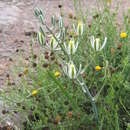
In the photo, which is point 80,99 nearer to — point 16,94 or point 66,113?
point 66,113

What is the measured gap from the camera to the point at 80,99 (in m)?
2.27

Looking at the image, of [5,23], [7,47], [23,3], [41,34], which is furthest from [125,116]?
[23,3]

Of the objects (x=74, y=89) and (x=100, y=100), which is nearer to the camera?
(x=100, y=100)

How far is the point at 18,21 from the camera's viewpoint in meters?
3.68

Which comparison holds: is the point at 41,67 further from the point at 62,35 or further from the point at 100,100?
the point at 62,35

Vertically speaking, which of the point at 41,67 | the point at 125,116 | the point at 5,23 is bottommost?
the point at 125,116

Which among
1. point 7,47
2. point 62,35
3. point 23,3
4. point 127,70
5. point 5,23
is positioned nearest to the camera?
point 62,35

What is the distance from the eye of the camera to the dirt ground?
3094 mm

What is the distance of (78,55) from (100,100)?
44cm

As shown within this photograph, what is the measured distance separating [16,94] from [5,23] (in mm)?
1350

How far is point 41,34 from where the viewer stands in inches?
72.2

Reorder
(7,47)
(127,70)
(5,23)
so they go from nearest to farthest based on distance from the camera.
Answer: (127,70) < (7,47) < (5,23)

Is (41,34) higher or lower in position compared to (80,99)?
higher

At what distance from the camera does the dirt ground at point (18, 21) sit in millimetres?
3094
